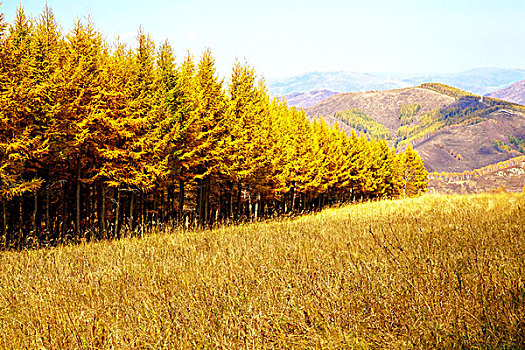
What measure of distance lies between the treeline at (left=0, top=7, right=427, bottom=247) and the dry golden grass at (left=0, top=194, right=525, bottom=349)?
584cm

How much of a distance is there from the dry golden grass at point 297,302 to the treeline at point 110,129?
230 inches

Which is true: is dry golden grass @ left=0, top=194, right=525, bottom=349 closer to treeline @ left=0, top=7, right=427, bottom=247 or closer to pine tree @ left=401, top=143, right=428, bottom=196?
treeline @ left=0, top=7, right=427, bottom=247

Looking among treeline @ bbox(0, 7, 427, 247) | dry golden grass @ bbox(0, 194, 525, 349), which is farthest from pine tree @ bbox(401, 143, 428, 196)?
dry golden grass @ bbox(0, 194, 525, 349)

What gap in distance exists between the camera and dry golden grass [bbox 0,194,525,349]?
255cm

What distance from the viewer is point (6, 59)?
42.0ft

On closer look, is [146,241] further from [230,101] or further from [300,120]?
[300,120]

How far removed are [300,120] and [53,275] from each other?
84.0 ft

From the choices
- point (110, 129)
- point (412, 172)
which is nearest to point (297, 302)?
point (110, 129)

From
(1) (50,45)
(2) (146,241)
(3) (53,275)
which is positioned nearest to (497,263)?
(3) (53,275)

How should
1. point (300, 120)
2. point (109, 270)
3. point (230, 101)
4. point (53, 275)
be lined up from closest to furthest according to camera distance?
point (109, 270) < point (53, 275) < point (230, 101) < point (300, 120)

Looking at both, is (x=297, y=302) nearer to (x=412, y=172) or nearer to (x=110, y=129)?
(x=110, y=129)

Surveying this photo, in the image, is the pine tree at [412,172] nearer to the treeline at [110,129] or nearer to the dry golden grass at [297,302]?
the treeline at [110,129]

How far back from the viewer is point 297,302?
11.0ft

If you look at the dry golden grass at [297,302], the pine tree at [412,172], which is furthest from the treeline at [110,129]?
the pine tree at [412,172]
